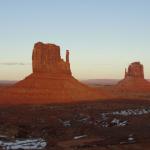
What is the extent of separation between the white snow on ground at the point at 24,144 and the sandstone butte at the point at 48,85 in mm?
53184

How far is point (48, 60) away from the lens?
339ft

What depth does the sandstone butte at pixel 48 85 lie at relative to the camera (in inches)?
3563

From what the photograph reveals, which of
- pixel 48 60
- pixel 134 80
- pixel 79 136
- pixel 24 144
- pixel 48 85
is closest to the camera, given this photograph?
pixel 24 144

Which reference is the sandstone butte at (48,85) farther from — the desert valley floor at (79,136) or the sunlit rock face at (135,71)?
the sunlit rock face at (135,71)

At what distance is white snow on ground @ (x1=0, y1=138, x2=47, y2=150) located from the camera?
3062 cm

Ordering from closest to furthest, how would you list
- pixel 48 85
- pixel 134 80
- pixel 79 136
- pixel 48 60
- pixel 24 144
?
pixel 24 144
pixel 79 136
pixel 48 85
pixel 48 60
pixel 134 80

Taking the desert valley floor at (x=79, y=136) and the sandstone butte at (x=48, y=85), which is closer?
the desert valley floor at (x=79, y=136)

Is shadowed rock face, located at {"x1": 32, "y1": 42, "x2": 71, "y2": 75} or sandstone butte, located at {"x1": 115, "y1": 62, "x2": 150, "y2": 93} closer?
shadowed rock face, located at {"x1": 32, "y1": 42, "x2": 71, "y2": 75}

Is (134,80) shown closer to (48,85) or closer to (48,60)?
(48,60)

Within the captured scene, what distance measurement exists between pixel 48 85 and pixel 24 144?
209ft

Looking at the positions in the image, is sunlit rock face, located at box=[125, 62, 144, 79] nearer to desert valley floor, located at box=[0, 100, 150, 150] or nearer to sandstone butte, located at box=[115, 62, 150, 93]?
sandstone butte, located at box=[115, 62, 150, 93]

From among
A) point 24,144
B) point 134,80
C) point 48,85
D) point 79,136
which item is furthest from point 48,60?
point 24,144

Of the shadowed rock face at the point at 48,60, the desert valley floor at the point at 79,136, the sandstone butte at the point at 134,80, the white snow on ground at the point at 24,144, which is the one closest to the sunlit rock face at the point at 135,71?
the sandstone butte at the point at 134,80

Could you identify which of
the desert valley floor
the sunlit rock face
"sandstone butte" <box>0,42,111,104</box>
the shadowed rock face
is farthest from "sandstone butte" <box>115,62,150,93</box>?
the desert valley floor
